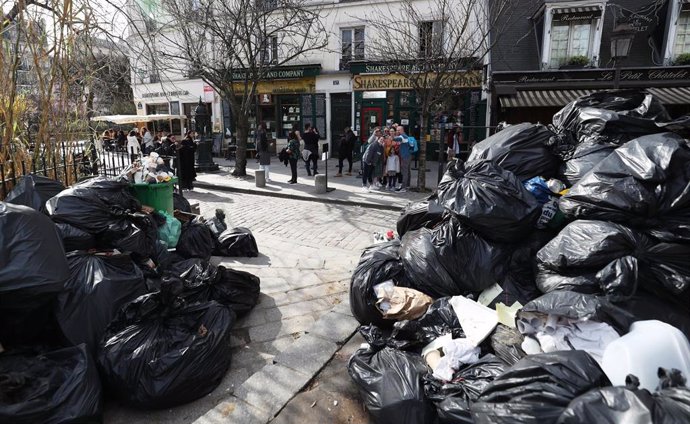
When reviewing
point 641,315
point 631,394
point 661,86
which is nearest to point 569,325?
point 641,315

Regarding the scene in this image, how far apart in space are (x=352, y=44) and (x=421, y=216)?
1540 centimetres

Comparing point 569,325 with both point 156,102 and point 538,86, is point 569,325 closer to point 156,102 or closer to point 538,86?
point 538,86

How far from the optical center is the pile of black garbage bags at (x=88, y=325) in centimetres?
226

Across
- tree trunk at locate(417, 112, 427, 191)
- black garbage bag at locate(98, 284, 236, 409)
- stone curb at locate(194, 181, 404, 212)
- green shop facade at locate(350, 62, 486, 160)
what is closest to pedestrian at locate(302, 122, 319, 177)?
stone curb at locate(194, 181, 404, 212)

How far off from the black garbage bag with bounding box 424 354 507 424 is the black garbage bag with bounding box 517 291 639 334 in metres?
0.35

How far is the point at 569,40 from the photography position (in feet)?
46.0

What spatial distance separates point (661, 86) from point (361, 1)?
35.3ft

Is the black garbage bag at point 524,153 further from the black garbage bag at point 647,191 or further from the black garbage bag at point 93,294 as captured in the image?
the black garbage bag at point 93,294

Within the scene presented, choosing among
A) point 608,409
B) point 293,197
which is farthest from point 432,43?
point 608,409

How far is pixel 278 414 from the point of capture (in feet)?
7.38

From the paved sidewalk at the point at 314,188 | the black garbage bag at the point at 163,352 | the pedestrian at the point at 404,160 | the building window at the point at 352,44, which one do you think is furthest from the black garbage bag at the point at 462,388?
the building window at the point at 352,44

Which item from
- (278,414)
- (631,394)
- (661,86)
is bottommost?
(278,414)

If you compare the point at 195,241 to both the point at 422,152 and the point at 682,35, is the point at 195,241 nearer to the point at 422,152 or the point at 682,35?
the point at 422,152

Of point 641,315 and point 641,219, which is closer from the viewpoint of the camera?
point 641,315
